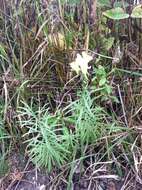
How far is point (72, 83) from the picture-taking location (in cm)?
230

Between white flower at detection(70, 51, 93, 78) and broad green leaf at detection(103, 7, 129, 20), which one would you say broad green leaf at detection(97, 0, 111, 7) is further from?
white flower at detection(70, 51, 93, 78)

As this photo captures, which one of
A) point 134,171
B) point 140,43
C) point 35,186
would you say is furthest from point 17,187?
point 140,43

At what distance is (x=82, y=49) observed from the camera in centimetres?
228

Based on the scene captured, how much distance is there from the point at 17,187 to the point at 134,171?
1.74 ft

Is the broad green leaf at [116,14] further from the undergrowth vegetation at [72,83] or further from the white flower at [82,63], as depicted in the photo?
the white flower at [82,63]

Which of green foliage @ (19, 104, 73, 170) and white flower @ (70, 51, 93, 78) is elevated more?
white flower @ (70, 51, 93, 78)

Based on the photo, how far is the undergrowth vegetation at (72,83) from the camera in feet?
7.10

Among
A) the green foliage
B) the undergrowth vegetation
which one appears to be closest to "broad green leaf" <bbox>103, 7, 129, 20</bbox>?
the undergrowth vegetation

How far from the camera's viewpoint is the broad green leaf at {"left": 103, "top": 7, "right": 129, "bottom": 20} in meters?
2.14

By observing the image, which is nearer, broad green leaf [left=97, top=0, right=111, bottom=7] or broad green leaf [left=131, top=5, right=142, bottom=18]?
broad green leaf [left=131, top=5, right=142, bottom=18]

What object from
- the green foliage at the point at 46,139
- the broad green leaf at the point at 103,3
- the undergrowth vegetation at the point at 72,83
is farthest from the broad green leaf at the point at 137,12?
the green foliage at the point at 46,139

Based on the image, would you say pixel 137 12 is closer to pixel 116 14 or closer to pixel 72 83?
pixel 116 14

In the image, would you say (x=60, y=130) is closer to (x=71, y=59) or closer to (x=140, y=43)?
(x=71, y=59)

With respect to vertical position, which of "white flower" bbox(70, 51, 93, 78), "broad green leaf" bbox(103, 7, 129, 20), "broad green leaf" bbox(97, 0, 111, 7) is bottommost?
"white flower" bbox(70, 51, 93, 78)
